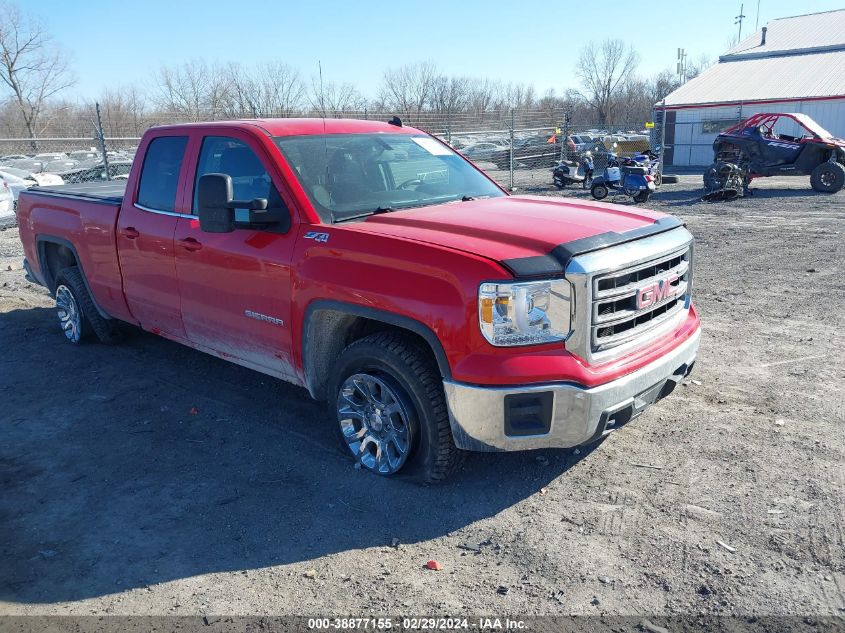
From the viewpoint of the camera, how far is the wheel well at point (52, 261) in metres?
6.81

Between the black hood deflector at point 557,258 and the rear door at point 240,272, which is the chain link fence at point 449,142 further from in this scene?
the black hood deflector at point 557,258

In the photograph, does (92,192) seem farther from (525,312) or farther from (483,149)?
(483,149)

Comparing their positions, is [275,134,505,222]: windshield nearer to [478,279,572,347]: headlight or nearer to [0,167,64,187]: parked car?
[478,279,572,347]: headlight

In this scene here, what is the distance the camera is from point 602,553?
129 inches

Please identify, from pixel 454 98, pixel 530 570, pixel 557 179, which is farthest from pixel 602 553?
pixel 454 98

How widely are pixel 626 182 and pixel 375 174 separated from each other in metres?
12.8

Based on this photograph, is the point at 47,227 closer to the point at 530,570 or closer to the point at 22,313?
the point at 22,313

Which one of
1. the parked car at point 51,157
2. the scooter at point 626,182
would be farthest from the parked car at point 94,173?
the scooter at point 626,182

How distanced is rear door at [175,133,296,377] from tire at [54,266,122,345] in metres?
1.88

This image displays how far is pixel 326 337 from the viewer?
414 centimetres

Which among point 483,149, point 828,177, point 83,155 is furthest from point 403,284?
point 83,155

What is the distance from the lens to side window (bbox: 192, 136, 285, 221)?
4266 mm

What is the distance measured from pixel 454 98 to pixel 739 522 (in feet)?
91.9

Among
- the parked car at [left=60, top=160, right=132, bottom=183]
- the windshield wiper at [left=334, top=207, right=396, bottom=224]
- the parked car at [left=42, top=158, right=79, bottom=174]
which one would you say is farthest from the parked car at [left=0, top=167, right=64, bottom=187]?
the windshield wiper at [left=334, top=207, right=396, bottom=224]
